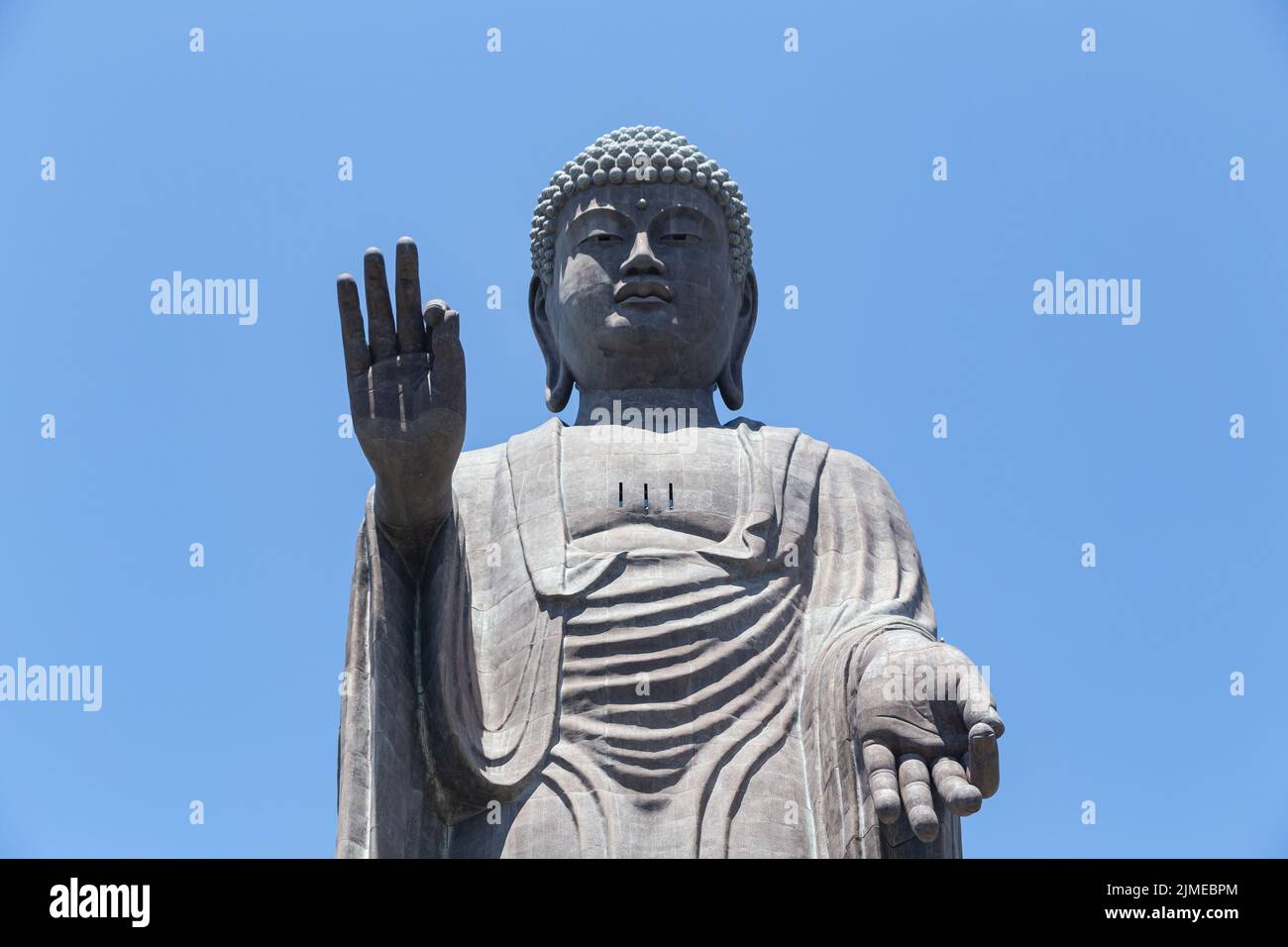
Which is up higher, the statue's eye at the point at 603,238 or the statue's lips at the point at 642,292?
the statue's eye at the point at 603,238

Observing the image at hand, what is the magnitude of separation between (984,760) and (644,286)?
5313 mm

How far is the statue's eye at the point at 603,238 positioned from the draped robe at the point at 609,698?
239 centimetres

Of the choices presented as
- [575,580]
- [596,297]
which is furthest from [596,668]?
[596,297]

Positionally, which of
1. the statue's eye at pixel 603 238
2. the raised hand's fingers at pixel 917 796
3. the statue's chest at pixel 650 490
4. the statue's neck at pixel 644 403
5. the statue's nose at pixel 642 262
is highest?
the statue's eye at pixel 603 238

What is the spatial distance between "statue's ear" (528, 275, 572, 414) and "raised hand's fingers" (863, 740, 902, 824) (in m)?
5.00

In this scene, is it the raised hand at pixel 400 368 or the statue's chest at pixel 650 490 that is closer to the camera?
the raised hand at pixel 400 368

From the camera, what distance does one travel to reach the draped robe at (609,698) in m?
18.3

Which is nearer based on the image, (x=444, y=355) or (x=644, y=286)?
(x=444, y=355)

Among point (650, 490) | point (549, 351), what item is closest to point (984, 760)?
point (650, 490)

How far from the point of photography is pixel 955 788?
17281mm

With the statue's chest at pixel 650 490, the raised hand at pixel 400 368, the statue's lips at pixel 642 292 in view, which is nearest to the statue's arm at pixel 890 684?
the statue's chest at pixel 650 490

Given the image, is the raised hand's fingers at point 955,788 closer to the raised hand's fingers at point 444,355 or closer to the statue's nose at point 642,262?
the raised hand's fingers at point 444,355

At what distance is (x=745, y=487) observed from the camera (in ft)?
66.8

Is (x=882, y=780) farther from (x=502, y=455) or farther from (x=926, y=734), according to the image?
(x=502, y=455)
